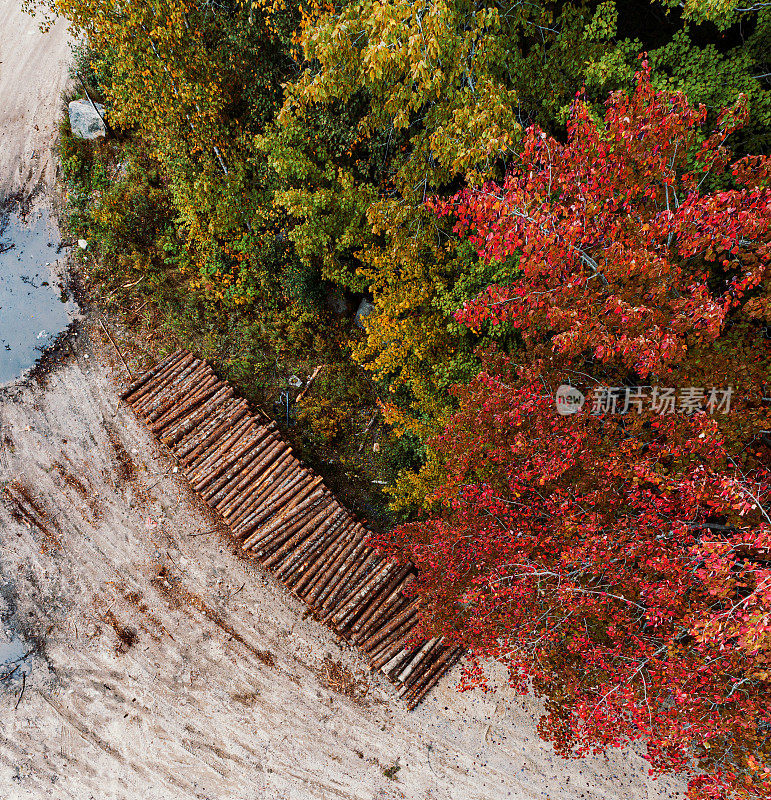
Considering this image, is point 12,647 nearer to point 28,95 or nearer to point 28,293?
point 28,293

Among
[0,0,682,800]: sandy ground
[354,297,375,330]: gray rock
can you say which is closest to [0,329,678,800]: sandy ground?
[0,0,682,800]: sandy ground

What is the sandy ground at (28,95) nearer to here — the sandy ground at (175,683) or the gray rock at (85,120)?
the gray rock at (85,120)

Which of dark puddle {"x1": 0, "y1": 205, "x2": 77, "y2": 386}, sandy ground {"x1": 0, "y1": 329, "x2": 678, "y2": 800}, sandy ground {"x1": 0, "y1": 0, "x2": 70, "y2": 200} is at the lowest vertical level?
sandy ground {"x1": 0, "y1": 329, "x2": 678, "y2": 800}

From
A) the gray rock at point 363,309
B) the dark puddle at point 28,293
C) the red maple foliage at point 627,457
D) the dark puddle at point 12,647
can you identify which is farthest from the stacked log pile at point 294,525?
the dark puddle at point 12,647

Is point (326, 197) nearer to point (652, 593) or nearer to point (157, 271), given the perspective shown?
point (157, 271)

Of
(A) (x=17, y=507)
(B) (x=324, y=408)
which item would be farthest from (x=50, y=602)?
(B) (x=324, y=408)

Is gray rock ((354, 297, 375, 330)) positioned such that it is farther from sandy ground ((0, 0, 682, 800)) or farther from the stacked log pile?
sandy ground ((0, 0, 682, 800))
